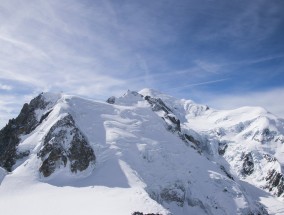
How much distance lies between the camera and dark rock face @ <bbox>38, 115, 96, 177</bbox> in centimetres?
9206

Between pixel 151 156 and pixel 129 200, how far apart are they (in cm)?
2846

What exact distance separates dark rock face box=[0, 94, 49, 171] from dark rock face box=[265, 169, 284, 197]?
114 metres

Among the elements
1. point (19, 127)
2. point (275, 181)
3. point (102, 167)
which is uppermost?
point (19, 127)

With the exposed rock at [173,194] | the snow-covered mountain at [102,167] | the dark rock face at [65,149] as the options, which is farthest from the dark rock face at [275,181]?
the dark rock face at [65,149]

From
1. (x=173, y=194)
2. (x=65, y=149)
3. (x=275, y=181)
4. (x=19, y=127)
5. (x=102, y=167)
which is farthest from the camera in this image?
(x=275, y=181)

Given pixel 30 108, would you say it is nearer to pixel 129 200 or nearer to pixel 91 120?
pixel 91 120

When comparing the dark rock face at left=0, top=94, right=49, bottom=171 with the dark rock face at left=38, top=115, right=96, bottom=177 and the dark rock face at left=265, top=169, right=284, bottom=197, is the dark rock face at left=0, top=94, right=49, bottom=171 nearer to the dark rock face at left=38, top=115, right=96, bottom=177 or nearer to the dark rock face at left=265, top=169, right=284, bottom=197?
the dark rock face at left=38, top=115, right=96, bottom=177

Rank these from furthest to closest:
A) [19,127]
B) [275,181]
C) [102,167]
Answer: [275,181] < [19,127] < [102,167]

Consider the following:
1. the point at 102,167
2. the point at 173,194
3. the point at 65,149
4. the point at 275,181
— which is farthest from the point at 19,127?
the point at 275,181

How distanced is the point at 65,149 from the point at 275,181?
121 m

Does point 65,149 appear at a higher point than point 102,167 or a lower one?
higher

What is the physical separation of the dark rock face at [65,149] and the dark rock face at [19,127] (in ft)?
52.7

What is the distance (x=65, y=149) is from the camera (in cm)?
9588

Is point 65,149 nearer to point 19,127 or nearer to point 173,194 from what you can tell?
point 173,194
